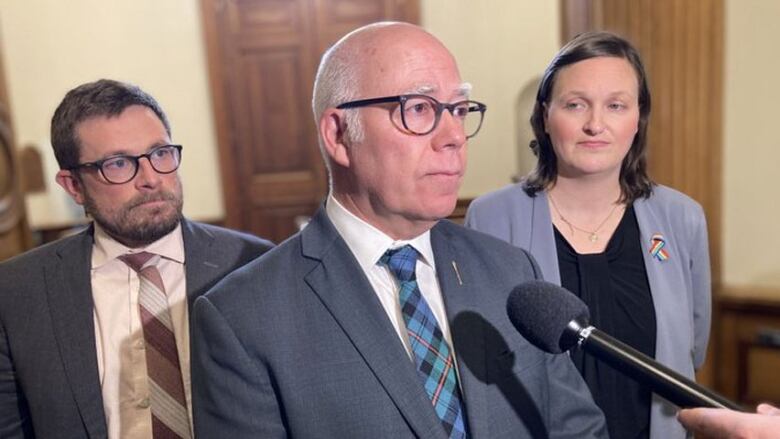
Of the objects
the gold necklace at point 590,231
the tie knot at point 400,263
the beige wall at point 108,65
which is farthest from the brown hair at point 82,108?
the beige wall at point 108,65

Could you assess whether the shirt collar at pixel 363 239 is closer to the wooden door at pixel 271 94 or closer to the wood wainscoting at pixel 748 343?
the wood wainscoting at pixel 748 343

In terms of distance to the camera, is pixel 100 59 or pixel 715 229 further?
pixel 100 59

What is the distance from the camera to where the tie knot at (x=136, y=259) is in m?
1.37

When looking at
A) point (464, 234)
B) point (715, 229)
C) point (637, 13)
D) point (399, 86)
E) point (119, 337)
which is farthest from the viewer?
point (715, 229)

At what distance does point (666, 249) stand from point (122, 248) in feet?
3.95

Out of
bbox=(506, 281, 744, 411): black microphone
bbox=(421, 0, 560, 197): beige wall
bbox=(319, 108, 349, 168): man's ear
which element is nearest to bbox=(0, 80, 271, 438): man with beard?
bbox=(319, 108, 349, 168): man's ear

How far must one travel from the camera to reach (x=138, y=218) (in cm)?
134

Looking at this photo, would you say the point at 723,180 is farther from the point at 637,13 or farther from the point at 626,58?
the point at 626,58

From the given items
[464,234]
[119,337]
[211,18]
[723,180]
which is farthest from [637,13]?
[211,18]

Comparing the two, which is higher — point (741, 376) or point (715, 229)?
point (715, 229)

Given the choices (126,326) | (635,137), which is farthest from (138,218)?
(635,137)

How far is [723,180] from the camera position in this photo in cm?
246

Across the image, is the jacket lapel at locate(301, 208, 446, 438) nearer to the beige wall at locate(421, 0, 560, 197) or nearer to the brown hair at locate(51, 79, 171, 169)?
the brown hair at locate(51, 79, 171, 169)

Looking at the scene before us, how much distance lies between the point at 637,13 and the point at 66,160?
1781 millimetres
